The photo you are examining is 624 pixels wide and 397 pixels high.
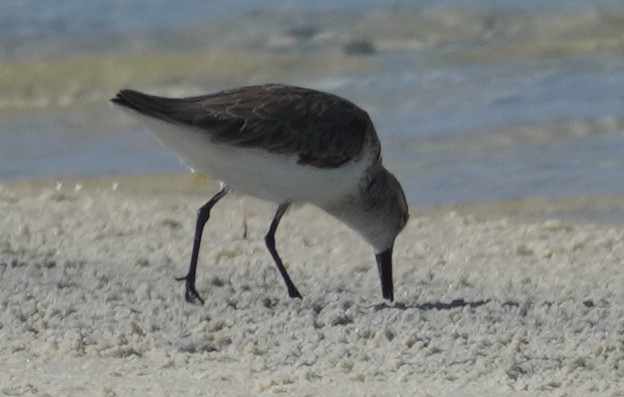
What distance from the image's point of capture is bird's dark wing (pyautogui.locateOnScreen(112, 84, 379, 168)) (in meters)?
7.28

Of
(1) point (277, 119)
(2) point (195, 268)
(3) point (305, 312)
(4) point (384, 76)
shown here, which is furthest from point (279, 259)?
(4) point (384, 76)

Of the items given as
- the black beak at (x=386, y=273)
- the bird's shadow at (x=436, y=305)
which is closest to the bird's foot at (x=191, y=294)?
the bird's shadow at (x=436, y=305)

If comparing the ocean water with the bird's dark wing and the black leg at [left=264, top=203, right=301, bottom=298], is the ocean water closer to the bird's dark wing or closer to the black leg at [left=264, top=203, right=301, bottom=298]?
the black leg at [left=264, top=203, right=301, bottom=298]

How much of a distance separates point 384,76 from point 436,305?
10.3 metres

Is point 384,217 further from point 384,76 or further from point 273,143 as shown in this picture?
point 384,76

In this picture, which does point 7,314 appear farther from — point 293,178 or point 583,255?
point 583,255

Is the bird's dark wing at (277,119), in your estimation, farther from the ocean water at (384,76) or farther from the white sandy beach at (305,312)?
the ocean water at (384,76)

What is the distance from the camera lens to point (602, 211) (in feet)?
35.7

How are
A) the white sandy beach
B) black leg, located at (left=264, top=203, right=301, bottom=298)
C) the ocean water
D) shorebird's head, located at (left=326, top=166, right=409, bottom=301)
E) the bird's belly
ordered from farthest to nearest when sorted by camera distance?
1. the ocean water
2. shorebird's head, located at (left=326, top=166, right=409, bottom=301)
3. black leg, located at (left=264, top=203, right=301, bottom=298)
4. the bird's belly
5. the white sandy beach

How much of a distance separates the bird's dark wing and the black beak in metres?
0.62

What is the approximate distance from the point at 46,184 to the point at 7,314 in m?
5.25

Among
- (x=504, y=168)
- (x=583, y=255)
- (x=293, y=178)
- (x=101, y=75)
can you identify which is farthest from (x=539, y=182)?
→ (x=101, y=75)

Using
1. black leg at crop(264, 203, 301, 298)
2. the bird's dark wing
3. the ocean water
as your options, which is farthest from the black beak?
the ocean water

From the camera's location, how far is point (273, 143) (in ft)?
24.4
